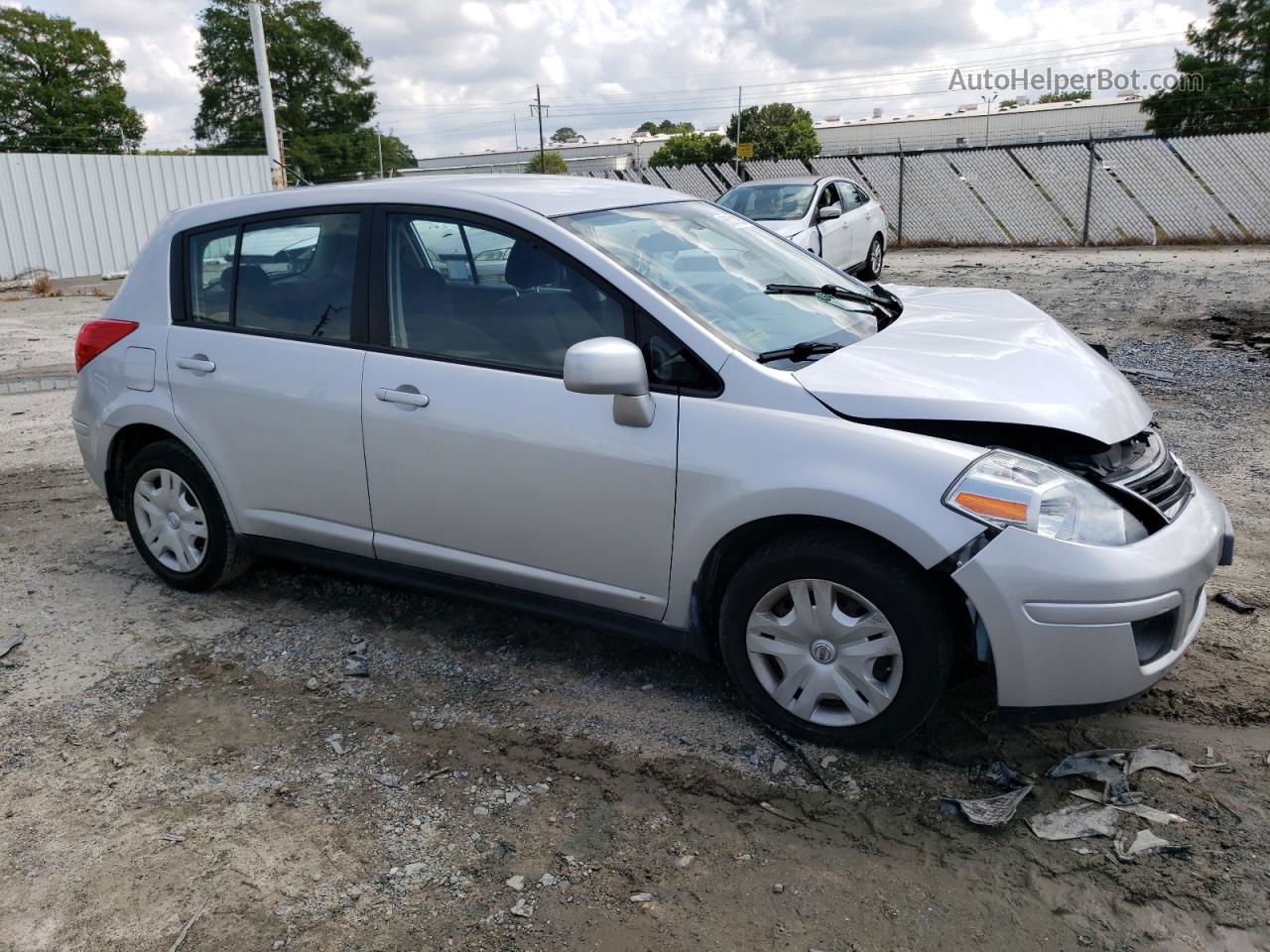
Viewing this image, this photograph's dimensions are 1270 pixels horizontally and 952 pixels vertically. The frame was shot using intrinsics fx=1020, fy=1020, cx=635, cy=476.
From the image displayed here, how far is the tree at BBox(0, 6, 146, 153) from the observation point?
59.6m

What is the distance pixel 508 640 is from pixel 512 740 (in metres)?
0.79

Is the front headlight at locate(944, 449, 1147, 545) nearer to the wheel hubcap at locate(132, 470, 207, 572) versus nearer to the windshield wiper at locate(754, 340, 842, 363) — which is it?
the windshield wiper at locate(754, 340, 842, 363)

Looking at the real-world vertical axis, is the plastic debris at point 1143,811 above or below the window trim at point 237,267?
below

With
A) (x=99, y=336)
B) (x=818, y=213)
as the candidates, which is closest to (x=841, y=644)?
(x=99, y=336)

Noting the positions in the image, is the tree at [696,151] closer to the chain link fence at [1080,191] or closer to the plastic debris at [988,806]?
the chain link fence at [1080,191]

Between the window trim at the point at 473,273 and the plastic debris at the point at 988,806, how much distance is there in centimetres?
173

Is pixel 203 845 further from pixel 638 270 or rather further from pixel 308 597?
pixel 638 270

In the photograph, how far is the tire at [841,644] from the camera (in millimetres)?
2979

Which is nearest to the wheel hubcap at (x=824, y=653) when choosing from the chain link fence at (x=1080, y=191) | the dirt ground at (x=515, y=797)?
the dirt ground at (x=515, y=797)

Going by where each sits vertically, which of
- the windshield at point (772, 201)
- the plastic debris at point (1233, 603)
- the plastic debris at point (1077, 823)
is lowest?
the plastic debris at point (1077, 823)

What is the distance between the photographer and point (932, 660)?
2.99m

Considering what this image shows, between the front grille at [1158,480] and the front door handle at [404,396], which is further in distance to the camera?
the front door handle at [404,396]

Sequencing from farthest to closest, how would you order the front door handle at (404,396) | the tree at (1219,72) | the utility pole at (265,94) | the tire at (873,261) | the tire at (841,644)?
the tree at (1219,72) < the utility pole at (265,94) < the tire at (873,261) < the front door handle at (404,396) < the tire at (841,644)

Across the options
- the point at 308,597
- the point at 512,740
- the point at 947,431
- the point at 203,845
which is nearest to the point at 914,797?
the point at 947,431
